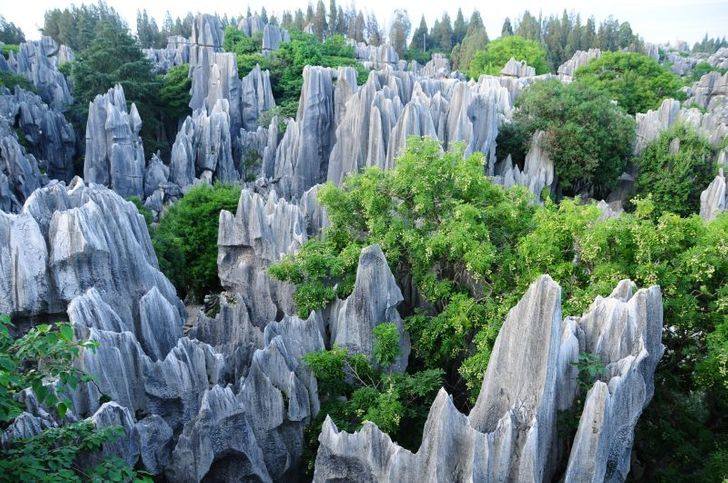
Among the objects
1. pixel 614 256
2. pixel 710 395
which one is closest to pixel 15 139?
pixel 614 256

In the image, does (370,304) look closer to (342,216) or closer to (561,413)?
(342,216)

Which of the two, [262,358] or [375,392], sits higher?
[262,358]

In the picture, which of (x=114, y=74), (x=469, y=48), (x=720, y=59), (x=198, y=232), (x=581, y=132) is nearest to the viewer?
(x=198, y=232)

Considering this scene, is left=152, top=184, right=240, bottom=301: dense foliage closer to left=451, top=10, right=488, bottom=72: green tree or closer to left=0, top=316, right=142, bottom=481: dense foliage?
left=0, top=316, right=142, bottom=481: dense foliage

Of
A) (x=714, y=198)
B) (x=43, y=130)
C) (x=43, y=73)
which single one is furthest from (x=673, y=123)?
(x=43, y=73)

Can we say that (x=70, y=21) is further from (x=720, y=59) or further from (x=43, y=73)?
(x=720, y=59)

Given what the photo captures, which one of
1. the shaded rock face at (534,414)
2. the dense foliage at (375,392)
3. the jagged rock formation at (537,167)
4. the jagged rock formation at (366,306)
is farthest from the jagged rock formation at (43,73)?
→ the shaded rock face at (534,414)

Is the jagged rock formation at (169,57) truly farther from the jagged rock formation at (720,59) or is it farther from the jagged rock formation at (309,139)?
the jagged rock formation at (720,59)
